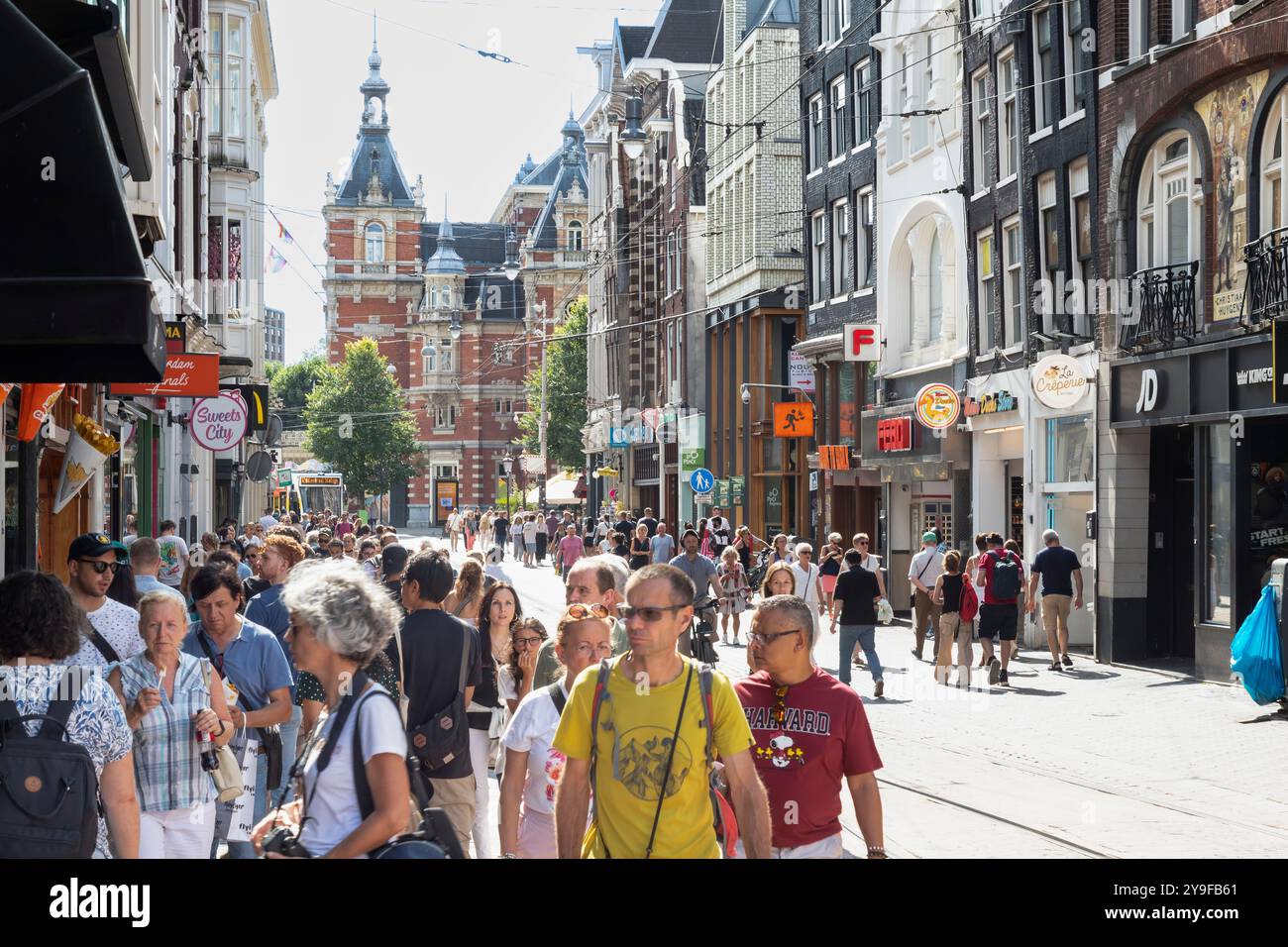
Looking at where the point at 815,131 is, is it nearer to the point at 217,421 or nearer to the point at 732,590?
the point at 732,590

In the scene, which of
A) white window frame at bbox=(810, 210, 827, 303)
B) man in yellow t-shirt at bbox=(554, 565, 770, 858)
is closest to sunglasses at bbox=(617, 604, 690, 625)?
man in yellow t-shirt at bbox=(554, 565, 770, 858)

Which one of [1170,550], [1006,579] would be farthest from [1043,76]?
[1006,579]

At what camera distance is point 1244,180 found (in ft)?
67.2

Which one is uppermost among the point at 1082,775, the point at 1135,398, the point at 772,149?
the point at 772,149

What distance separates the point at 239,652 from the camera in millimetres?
8609

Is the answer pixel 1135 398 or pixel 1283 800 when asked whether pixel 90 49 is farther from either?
pixel 1135 398

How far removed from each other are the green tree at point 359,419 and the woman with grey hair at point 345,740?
10122 cm

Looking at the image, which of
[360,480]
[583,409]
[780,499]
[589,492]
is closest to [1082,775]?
[780,499]

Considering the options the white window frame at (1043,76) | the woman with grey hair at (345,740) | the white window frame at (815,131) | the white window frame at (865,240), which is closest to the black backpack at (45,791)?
the woman with grey hair at (345,740)

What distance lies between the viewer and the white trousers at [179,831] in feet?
22.3

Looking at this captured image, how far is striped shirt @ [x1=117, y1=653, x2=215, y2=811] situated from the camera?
688cm

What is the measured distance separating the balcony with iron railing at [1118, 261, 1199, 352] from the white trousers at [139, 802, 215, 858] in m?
16.9

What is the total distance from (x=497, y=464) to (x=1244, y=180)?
104 meters
